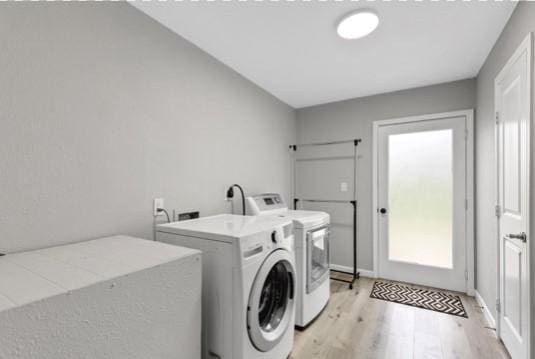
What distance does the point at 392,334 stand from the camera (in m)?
1.98

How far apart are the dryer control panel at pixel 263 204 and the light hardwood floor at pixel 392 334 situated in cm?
106

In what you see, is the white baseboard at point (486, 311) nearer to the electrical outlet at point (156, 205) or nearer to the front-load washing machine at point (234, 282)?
the front-load washing machine at point (234, 282)

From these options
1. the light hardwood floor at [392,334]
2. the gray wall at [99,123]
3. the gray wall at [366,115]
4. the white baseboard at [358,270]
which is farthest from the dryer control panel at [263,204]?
the white baseboard at [358,270]

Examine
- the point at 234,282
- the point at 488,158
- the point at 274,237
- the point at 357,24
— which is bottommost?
the point at 234,282

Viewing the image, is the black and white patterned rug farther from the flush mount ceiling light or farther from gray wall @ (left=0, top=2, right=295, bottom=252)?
the flush mount ceiling light

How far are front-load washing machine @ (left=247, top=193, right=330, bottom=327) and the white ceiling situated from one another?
132 centimetres

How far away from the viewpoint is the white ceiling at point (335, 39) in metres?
1.62

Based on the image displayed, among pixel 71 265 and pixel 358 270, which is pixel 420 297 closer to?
pixel 358 270

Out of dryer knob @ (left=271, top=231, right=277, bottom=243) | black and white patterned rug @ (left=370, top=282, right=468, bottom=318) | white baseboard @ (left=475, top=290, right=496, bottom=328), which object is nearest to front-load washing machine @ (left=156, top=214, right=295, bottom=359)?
dryer knob @ (left=271, top=231, right=277, bottom=243)

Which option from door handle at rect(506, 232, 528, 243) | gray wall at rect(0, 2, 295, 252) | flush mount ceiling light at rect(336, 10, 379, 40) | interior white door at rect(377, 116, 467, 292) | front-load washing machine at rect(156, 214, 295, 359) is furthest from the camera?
interior white door at rect(377, 116, 467, 292)

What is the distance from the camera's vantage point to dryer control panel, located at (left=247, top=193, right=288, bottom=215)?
2.39m

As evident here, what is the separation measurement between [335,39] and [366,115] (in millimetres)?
1467

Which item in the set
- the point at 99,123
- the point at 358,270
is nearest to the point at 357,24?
the point at 99,123

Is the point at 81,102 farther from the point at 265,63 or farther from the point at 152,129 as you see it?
the point at 265,63
